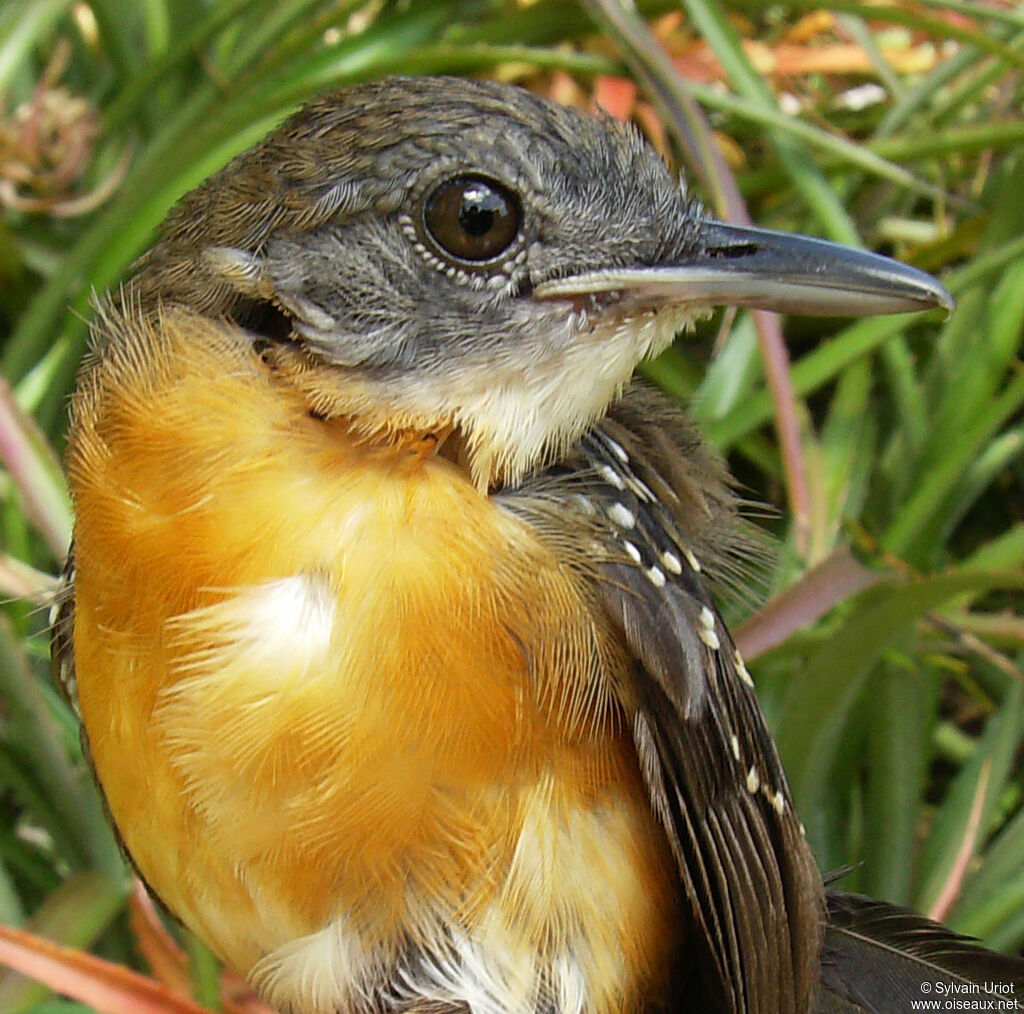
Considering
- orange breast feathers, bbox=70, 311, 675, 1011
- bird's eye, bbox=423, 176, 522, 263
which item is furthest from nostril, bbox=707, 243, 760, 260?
orange breast feathers, bbox=70, 311, 675, 1011

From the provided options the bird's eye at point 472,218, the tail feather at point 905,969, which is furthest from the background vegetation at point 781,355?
the bird's eye at point 472,218

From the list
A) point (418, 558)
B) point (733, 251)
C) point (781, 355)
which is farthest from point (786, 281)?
point (781, 355)

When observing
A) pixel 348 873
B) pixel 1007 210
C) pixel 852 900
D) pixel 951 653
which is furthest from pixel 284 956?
pixel 1007 210

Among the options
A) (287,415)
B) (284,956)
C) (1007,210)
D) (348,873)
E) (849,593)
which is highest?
(1007,210)

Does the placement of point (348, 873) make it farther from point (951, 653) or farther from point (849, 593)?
point (951, 653)

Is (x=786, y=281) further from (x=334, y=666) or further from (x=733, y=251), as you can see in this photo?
(x=334, y=666)
